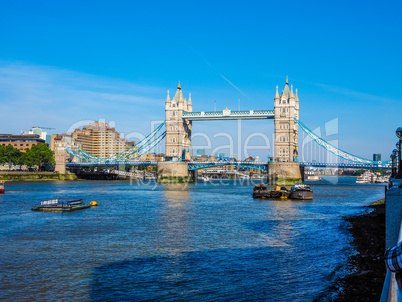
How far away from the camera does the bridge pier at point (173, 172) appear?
3467 inches

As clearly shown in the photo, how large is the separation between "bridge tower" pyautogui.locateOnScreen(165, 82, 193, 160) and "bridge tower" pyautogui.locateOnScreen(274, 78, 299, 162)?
2011 centimetres

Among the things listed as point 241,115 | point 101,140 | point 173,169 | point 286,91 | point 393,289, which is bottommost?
point 393,289

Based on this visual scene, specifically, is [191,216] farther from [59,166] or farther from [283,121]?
[59,166]

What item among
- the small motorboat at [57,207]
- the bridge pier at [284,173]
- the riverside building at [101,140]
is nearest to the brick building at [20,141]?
the riverside building at [101,140]

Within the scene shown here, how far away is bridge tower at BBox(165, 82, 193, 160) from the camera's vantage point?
97625 mm

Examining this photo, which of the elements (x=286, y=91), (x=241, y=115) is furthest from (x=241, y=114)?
(x=286, y=91)

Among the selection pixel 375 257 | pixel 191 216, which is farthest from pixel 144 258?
pixel 191 216

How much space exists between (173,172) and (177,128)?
13178mm

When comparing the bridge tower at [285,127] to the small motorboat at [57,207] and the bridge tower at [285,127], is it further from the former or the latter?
the small motorboat at [57,207]

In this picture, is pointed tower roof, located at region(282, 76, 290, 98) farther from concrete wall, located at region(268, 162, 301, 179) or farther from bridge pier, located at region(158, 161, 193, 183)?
bridge pier, located at region(158, 161, 193, 183)

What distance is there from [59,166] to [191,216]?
7085cm

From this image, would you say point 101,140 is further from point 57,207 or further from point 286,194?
point 57,207

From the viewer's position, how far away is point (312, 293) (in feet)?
40.6

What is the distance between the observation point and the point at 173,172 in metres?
88.7
